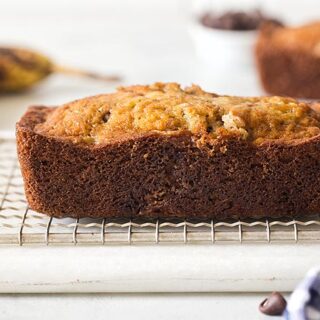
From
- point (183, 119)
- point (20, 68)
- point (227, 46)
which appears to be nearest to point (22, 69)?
point (20, 68)

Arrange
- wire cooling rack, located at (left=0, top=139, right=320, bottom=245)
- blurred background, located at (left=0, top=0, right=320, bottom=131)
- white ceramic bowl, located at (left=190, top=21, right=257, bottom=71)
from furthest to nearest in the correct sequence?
white ceramic bowl, located at (left=190, top=21, right=257, bottom=71)
blurred background, located at (left=0, top=0, right=320, bottom=131)
wire cooling rack, located at (left=0, top=139, right=320, bottom=245)

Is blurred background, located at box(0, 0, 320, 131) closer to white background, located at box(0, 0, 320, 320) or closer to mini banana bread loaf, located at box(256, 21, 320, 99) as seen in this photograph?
white background, located at box(0, 0, 320, 320)

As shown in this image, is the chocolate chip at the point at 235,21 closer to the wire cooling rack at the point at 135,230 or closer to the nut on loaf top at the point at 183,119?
the nut on loaf top at the point at 183,119

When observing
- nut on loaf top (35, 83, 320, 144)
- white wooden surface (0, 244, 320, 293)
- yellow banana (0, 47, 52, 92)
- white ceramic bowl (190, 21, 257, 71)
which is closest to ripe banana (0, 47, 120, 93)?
yellow banana (0, 47, 52, 92)

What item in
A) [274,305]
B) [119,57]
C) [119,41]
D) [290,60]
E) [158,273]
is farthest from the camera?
[119,41]

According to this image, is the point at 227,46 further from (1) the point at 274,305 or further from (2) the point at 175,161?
(1) the point at 274,305

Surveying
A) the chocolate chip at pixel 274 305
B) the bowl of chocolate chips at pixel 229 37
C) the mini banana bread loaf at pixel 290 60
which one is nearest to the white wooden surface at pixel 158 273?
the chocolate chip at pixel 274 305

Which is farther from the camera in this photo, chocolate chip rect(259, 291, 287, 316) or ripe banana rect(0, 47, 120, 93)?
ripe banana rect(0, 47, 120, 93)
